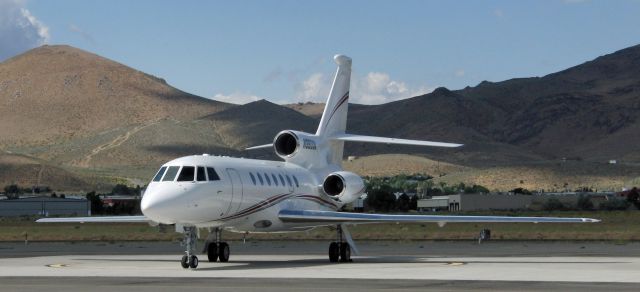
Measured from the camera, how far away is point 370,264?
3556 centimetres

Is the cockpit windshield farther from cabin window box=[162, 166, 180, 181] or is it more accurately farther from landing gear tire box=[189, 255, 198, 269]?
landing gear tire box=[189, 255, 198, 269]

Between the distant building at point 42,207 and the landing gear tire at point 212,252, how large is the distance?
7429cm

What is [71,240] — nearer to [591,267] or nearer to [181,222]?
[181,222]

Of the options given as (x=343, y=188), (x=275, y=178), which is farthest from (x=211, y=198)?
(x=343, y=188)

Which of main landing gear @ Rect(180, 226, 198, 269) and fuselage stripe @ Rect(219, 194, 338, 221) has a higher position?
fuselage stripe @ Rect(219, 194, 338, 221)

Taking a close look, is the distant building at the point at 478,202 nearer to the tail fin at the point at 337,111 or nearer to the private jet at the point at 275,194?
the tail fin at the point at 337,111

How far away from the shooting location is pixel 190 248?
32844 millimetres

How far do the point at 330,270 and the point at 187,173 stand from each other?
5.18 meters

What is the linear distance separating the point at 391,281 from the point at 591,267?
8181 millimetres

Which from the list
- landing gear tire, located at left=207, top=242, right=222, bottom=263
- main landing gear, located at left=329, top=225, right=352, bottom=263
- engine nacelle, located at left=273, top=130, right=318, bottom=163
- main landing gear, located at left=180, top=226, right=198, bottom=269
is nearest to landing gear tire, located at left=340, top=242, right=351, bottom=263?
main landing gear, located at left=329, top=225, right=352, bottom=263

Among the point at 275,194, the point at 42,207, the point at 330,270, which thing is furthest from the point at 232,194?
the point at 42,207

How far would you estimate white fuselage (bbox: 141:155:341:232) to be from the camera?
32.7m

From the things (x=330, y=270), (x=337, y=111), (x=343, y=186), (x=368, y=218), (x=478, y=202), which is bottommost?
(x=330, y=270)

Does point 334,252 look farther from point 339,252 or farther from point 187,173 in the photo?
point 187,173
